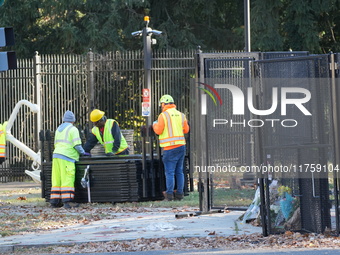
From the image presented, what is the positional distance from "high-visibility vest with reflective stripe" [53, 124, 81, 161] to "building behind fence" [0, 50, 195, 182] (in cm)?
571

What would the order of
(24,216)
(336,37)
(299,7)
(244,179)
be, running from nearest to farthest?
(24,216), (244,179), (299,7), (336,37)

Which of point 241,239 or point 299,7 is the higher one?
point 299,7

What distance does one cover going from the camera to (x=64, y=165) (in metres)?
14.8

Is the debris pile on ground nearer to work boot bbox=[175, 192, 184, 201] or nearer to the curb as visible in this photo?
the curb

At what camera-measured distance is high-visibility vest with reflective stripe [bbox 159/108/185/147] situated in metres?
14.6

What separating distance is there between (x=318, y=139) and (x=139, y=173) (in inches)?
207

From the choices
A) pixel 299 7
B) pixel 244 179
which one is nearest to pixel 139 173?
pixel 244 179

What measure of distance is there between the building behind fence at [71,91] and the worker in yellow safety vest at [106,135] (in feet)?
16.3

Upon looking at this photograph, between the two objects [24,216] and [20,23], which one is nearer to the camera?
[24,216]

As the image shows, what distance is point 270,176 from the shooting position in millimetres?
10344

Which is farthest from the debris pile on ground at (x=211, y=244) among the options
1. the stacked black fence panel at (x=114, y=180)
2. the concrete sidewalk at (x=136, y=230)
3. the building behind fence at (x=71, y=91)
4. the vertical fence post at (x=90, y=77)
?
the vertical fence post at (x=90, y=77)

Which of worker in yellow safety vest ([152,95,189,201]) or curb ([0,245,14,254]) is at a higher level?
worker in yellow safety vest ([152,95,189,201])

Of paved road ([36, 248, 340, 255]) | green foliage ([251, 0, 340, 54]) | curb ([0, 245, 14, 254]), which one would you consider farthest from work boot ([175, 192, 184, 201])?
green foliage ([251, 0, 340, 54])

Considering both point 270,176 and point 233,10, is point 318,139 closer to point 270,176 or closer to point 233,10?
point 270,176
